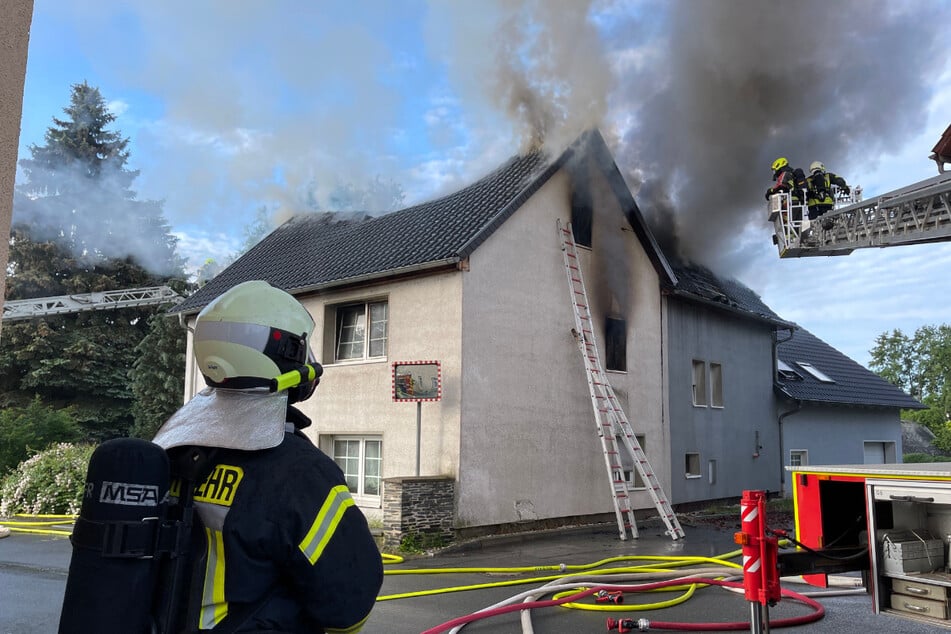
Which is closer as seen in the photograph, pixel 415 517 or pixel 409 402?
pixel 415 517

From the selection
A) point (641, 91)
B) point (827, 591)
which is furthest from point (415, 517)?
point (641, 91)

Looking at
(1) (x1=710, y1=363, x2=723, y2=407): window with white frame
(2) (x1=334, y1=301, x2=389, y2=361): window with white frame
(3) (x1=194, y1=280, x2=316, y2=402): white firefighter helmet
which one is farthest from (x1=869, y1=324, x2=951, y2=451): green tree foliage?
(3) (x1=194, y1=280, x2=316, y2=402): white firefighter helmet

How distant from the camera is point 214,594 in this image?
1.94 meters

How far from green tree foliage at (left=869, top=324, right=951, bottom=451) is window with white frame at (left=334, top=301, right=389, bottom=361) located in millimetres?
66104

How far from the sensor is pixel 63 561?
947 centimetres

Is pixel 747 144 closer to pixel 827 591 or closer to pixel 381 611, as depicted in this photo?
pixel 827 591

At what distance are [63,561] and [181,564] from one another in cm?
903

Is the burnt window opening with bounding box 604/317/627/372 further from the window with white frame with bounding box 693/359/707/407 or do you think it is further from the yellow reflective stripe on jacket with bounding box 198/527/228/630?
the yellow reflective stripe on jacket with bounding box 198/527/228/630

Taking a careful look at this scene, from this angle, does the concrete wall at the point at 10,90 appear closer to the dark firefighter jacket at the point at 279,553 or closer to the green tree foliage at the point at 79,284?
the dark firefighter jacket at the point at 279,553

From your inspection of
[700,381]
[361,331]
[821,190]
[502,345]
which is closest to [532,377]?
[502,345]

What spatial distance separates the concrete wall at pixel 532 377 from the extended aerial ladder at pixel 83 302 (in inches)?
549

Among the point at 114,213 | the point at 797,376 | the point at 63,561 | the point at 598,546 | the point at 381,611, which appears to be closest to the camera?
the point at 381,611

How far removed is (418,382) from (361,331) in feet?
7.59

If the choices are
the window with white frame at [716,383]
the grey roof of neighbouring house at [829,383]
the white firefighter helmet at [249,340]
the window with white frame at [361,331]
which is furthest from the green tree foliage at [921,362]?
the white firefighter helmet at [249,340]
